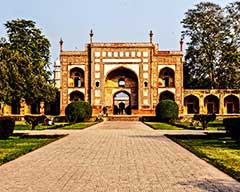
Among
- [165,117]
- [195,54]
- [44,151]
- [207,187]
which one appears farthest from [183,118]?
[207,187]

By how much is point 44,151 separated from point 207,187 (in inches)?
256

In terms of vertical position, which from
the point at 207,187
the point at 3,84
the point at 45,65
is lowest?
the point at 207,187

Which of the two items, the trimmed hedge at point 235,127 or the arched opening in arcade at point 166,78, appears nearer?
the trimmed hedge at point 235,127

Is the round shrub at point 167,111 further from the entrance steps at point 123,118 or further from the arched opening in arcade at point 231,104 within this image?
the arched opening in arcade at point 231,104

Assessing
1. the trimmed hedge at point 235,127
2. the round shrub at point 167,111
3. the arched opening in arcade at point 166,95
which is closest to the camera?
the trimmed hedge at point 235,127

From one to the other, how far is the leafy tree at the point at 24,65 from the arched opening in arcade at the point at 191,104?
16178 millimetres

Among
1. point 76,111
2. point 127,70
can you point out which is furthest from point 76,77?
point 76,111

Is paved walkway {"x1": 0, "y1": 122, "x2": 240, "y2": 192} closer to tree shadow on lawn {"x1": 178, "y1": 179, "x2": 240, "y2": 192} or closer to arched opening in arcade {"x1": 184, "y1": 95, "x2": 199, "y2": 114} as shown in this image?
tree shadow on lawn {"x1": 178, "y1": 179, "x2": 240, "y2": 192}

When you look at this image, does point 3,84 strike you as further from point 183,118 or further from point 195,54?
point 195,54

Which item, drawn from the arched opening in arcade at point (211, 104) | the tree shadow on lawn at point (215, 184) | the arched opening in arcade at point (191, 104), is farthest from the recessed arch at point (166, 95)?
the tree shadow on lawn at point (215, 184)

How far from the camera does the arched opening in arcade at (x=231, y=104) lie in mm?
52938

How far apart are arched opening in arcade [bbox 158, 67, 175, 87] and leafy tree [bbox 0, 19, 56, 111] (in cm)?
1263

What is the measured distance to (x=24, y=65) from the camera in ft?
97.2

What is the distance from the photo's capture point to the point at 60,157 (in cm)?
1096
